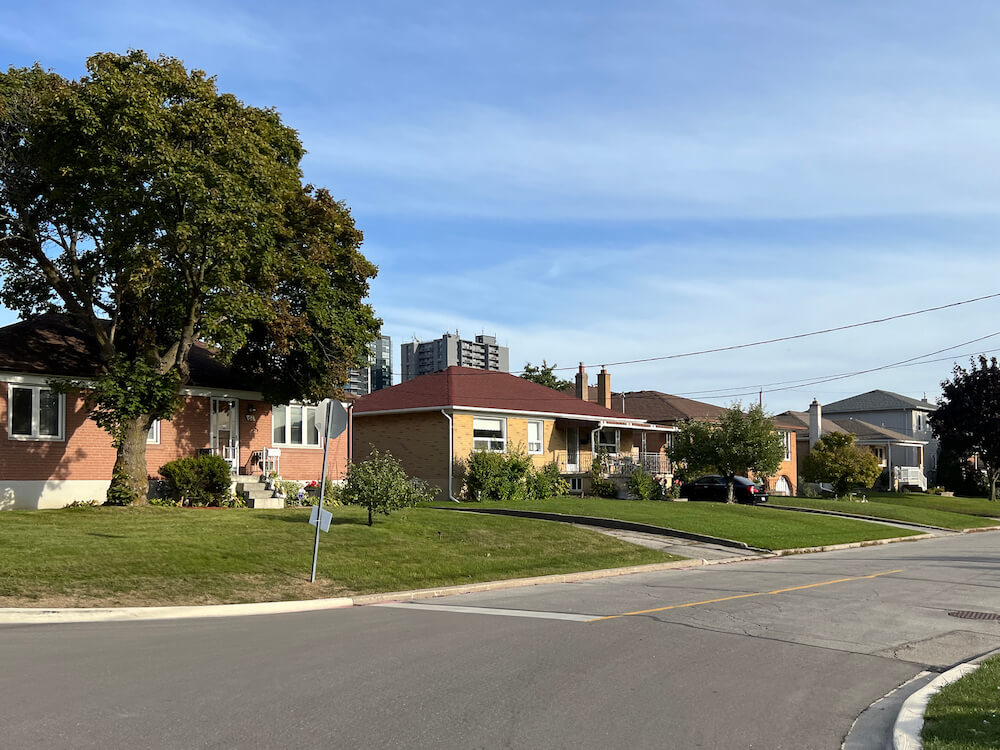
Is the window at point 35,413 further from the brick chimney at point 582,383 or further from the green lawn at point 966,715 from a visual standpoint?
the brick chimney at point 582,383

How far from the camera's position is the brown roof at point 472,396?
40.0 meters

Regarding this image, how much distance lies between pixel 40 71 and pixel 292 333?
8.80m

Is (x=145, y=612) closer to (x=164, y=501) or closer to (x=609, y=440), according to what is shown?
(x=164, y=501)

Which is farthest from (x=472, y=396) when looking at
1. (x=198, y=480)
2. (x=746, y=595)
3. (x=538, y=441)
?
(x=746, y=595)

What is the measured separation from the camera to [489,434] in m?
40.3

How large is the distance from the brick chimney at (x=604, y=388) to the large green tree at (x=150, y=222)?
28487 millimetres

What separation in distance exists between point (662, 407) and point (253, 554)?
139 ft

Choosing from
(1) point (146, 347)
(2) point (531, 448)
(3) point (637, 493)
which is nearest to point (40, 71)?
(1) point (146, 347)

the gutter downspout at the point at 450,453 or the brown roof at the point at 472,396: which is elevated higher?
the brown roof at the point at 472,396

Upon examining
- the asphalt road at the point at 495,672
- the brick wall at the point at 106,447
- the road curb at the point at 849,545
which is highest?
the brick wall at the point at 106,447

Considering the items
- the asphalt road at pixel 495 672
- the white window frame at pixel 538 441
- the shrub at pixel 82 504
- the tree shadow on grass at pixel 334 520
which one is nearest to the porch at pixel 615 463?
the white window frame at pixel 538 441

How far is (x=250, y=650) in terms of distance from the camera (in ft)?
33.4

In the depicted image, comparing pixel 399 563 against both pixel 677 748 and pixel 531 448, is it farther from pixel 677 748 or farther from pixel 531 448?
pixel 531 448

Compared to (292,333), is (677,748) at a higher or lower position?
lower
